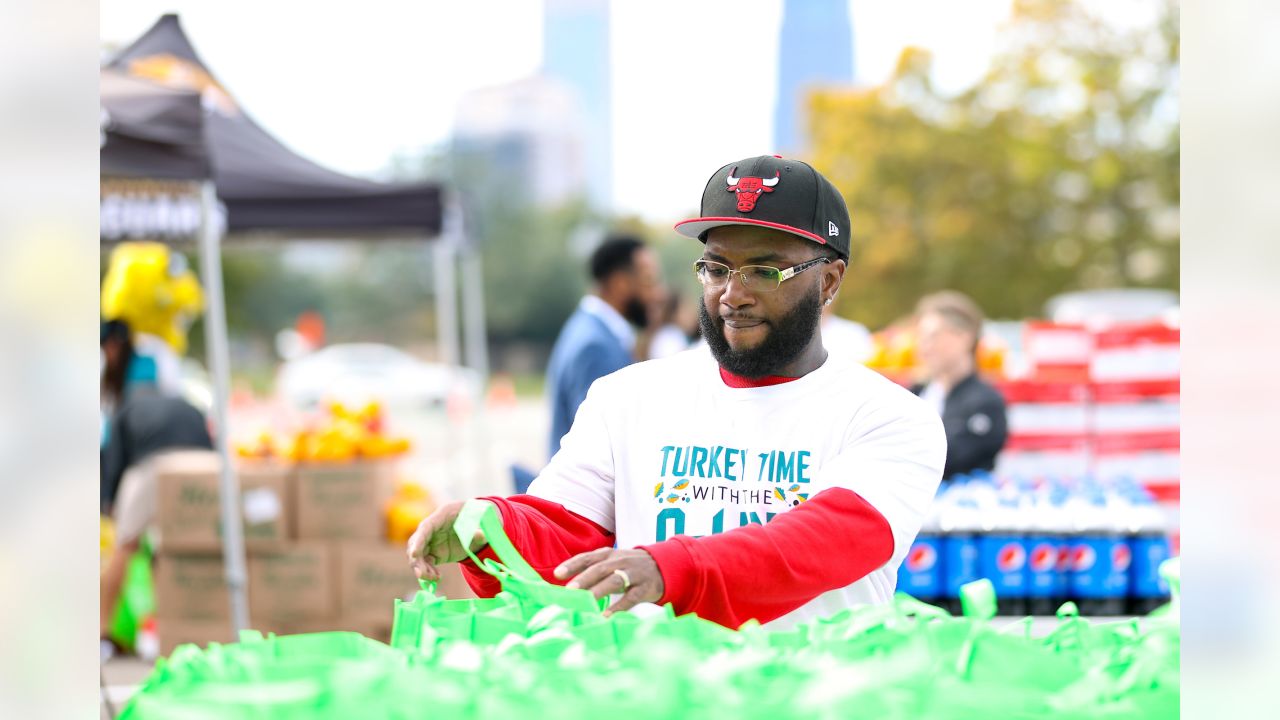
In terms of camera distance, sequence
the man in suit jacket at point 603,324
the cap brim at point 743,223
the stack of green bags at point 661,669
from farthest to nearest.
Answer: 1. the man in suit jacket at point 603,324
2. the cap brim at point 743,223
3. the stack of green bags at point 661,669

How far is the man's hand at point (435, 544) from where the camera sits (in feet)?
6.99

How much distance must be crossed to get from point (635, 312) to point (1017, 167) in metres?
19.5

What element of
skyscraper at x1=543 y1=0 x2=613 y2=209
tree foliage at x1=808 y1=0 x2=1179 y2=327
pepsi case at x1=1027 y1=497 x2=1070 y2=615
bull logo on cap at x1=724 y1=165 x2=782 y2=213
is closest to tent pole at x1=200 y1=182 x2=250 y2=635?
pepsi case at x1=1027 y1=497 x2=1070 y2=615

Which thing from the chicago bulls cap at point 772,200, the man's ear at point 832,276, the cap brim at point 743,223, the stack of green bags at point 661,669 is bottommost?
the stack of green bags at point 661,669

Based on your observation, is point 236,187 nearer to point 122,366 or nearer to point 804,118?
point 122,366

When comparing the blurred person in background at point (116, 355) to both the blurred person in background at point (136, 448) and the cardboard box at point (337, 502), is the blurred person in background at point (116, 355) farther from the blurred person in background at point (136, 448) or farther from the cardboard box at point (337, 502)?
the cardboard box at point (337, 502)

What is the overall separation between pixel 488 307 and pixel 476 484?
40553mm

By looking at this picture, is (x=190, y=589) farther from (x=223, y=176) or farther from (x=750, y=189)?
(x=750, y=189)

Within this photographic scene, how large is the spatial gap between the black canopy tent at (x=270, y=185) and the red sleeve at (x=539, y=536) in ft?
16.9

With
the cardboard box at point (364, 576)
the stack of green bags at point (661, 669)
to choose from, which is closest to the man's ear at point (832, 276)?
the stack of green bags at point (661, 669)

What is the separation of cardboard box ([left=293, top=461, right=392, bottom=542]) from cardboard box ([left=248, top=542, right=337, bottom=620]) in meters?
0.11

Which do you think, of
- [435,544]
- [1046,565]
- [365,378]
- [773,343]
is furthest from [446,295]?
[365,378]

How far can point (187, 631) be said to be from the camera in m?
6.88

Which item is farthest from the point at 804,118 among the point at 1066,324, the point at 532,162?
the point at 532,162
